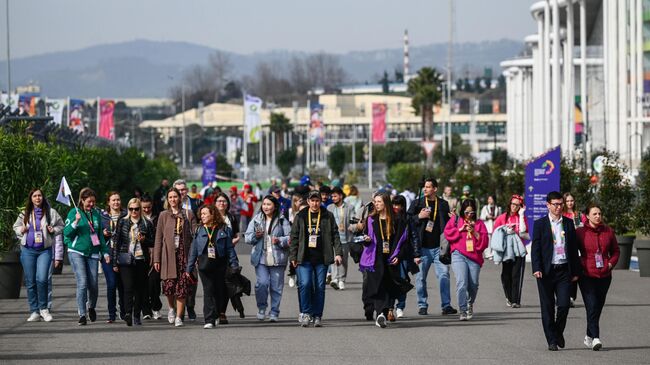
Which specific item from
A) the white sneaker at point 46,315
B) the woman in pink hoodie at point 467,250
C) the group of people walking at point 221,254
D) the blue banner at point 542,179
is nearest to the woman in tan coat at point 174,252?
the group of people walking at point 221,254

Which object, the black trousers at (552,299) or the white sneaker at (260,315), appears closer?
the black trousers at (552,299)

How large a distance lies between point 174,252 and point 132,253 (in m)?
0.61

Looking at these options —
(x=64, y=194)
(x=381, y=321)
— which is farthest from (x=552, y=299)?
(x=64, y=194)

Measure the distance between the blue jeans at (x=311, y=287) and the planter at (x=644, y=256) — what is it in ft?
33.1

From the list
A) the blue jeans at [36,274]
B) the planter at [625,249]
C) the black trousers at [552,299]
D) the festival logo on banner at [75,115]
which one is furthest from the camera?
the festival logo on banner at [75,115]

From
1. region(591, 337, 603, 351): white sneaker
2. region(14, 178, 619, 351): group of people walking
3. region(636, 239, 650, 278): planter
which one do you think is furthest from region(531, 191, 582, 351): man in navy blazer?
region(636, 239, 650, 278): planter

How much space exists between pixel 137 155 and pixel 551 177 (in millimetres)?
28675

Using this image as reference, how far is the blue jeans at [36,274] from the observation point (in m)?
17.8

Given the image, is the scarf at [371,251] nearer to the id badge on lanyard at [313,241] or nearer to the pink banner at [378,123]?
the id badge on lanyard at [313,241]

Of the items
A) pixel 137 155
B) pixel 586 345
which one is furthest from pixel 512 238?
pixel 137 155

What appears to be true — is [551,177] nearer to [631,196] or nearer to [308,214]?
[631,196]

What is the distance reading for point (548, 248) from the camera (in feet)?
46.7

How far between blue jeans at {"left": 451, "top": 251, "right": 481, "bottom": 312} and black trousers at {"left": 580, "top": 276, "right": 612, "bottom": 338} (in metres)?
3.22

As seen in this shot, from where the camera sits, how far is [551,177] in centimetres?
2905
